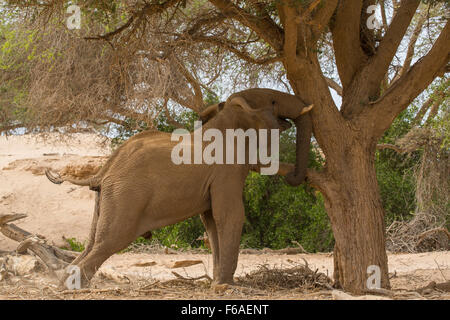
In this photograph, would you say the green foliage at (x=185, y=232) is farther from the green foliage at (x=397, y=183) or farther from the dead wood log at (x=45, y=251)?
the dead wood log at (x=45, y=251)

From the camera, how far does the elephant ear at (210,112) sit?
698cm

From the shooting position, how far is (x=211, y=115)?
7141 mm

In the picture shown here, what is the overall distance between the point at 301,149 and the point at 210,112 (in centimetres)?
128

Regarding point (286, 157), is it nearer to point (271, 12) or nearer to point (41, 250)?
point (271, 12)

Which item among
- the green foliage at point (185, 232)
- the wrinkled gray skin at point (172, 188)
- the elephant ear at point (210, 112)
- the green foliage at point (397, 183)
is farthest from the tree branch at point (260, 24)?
the green foliage at point (185, 232)

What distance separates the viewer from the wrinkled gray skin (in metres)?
5.97

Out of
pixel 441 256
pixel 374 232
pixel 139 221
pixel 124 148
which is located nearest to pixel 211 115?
pixel 124 148

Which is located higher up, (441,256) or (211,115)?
(211,115)

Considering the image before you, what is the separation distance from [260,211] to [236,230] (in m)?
8.27

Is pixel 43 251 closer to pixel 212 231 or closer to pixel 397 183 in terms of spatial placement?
pixel 212 231

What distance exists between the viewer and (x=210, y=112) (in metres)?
7.12

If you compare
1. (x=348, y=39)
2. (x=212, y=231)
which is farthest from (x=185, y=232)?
(x=348, y=39)

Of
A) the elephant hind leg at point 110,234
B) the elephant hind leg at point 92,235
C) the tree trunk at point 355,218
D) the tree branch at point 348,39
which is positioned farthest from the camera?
the tree branch at point 348,39

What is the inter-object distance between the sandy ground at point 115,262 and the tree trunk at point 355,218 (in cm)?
32
